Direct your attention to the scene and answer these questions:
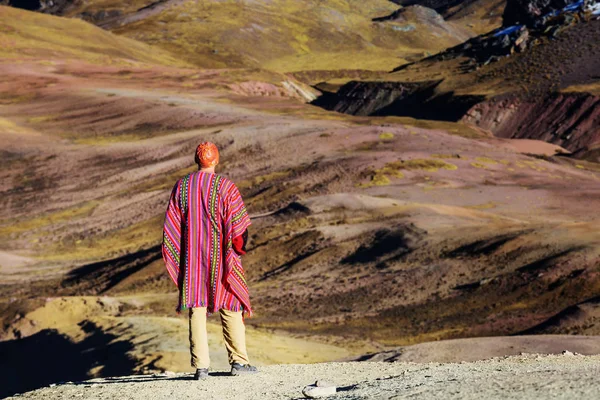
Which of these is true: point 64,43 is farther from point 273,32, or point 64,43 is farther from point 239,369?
point 239,369

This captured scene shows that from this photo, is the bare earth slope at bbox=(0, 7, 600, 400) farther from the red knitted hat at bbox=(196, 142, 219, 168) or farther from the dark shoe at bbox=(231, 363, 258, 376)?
the red knitted hat at bbox=(196, 142, 219, 168)

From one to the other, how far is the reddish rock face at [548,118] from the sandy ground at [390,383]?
43.6m

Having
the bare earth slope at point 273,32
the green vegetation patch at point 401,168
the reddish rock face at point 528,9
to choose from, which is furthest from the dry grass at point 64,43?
the green vegetation patch at point 401,168

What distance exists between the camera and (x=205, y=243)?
7777 millimetres

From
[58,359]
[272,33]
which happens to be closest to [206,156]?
[58,359]

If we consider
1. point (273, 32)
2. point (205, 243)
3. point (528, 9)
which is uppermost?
point (528, 9)

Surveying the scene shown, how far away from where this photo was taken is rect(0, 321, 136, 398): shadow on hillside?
13016 mm

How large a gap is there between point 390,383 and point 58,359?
890 cm

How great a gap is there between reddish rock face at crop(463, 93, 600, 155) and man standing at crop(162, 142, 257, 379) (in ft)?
146

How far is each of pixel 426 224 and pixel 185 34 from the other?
326 ft

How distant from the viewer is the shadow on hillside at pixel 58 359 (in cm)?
1302

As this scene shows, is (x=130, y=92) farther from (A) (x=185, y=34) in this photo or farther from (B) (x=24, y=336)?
(A) (x=185, y=34)

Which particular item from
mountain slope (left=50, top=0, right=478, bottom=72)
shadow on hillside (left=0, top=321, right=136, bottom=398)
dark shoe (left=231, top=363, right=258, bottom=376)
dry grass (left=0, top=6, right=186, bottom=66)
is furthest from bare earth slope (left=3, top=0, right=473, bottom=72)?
dark shoe (left=231, top=363, right=258, bottom=376)

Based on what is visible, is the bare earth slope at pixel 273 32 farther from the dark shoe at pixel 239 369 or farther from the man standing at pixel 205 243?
the man standing at pixel 205 243
